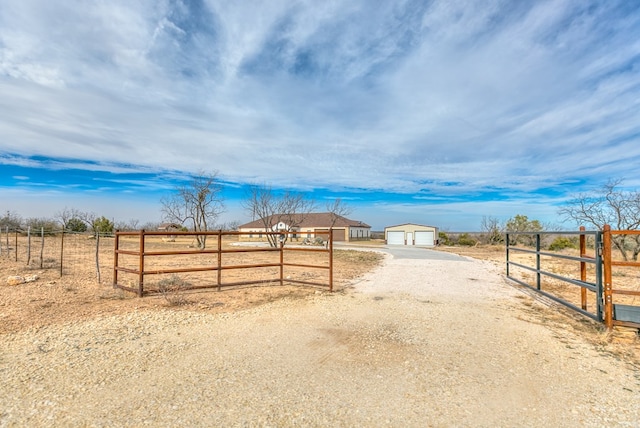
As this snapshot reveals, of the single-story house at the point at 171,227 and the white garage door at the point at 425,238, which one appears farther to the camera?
the white garage door at the point at 425,238

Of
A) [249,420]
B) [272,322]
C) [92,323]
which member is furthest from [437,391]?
[92,323]

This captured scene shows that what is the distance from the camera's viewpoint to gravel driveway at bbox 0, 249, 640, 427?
283 centimetres

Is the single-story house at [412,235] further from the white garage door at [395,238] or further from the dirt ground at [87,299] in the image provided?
the dirt ground at [87,299]

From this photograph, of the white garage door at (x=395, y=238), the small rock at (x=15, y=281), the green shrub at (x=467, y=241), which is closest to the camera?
the small rock at (x=15, y=281)

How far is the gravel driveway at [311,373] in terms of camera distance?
9.27ft

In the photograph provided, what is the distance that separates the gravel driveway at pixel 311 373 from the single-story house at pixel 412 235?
39364 millimetres

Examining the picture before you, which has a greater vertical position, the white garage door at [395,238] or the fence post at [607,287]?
the fence post at [607,287]

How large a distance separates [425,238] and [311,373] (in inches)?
1687

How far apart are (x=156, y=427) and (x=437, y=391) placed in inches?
96.2

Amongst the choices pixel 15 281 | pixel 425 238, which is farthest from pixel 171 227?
pixel 15 281

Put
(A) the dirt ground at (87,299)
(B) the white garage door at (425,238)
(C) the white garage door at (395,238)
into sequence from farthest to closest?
(C) the white garage door at (395,238), (B) the white garage door at (425,238), (A) the dirt ground at (87,299)

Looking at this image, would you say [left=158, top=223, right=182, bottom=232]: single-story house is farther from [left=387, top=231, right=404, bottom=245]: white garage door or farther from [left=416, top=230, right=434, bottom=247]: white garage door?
[left=416, top=230, right=434, bottom=247]: white garage door

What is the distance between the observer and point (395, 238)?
46500mm

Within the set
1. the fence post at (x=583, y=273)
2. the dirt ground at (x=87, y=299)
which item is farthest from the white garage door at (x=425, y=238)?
the fence post at (x=583, y=273)
